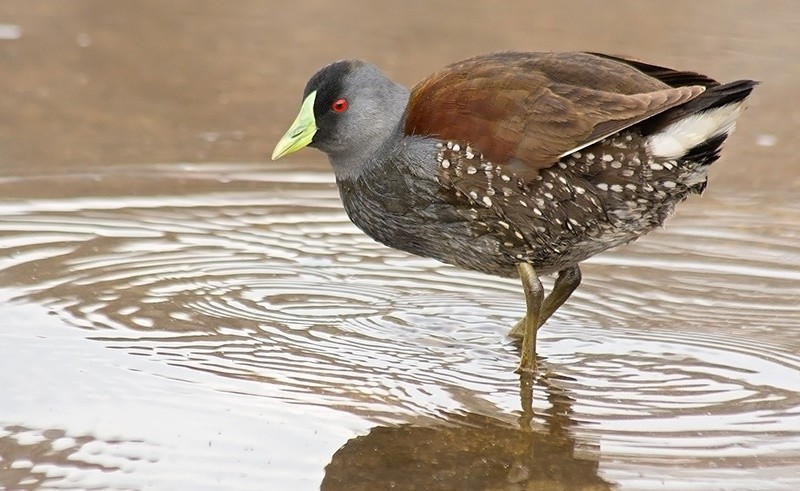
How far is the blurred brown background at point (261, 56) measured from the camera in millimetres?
8898

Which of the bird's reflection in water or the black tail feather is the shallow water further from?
the black tail feather

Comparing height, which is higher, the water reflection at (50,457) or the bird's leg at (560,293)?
the water reflection at (50,457)

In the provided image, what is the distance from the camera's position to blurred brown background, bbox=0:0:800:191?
8898 millimetres

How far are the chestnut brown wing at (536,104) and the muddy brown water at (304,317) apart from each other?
1037 millimetres

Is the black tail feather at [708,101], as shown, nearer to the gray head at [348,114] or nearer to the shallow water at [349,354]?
the shallow water at [349,354]

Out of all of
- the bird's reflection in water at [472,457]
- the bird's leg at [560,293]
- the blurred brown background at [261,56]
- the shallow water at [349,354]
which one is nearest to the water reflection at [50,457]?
the shallow water at [349,354]

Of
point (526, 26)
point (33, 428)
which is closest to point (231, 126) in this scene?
point (526, 26)

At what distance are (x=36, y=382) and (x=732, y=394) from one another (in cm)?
295

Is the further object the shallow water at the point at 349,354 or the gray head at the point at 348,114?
the gray head at the point at 348,114

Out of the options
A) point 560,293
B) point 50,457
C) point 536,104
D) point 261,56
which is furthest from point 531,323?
point 261,56

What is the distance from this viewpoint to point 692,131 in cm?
523

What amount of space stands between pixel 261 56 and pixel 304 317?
195 inches

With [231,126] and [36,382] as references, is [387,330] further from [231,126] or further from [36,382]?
[231,126]

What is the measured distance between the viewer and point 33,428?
479 cm
